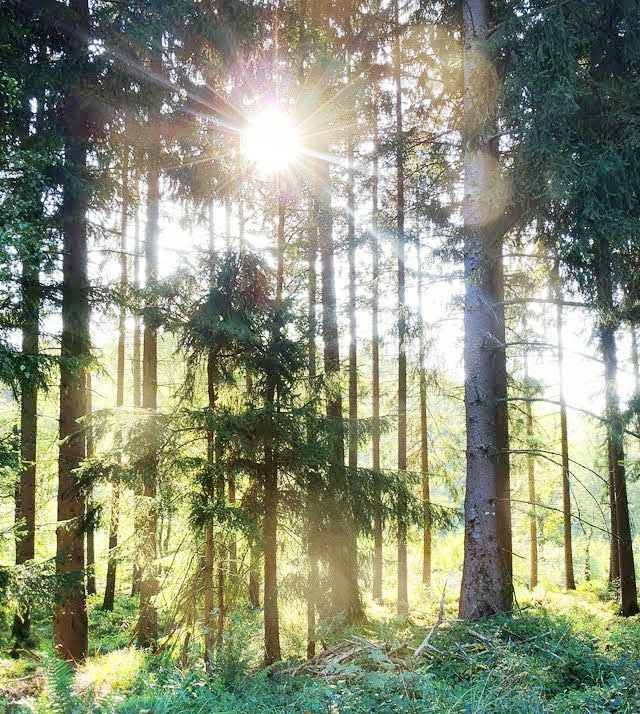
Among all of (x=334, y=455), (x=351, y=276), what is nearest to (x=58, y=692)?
(x=334, y=455)

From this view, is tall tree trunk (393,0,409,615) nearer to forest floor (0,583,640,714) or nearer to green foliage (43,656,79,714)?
forest floor (0,583,640,714)

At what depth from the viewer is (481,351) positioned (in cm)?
779

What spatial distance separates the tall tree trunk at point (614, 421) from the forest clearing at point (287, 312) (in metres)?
0.06

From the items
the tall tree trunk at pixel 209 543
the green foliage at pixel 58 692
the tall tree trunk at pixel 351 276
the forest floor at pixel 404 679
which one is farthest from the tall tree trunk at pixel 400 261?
the green foliage at pixel 58 692

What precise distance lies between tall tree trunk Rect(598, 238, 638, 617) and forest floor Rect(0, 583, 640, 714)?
288 cm

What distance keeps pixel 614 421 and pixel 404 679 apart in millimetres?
4665

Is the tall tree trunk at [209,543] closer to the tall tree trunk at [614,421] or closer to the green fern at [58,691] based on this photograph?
the green fern at [58,691]

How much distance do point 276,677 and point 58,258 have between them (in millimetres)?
6775

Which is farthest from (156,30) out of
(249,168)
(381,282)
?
(381,282)

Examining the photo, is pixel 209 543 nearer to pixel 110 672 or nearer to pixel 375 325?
pixel 110 672

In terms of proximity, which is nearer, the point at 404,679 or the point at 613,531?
the point at 404,679

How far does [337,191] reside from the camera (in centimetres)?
1124

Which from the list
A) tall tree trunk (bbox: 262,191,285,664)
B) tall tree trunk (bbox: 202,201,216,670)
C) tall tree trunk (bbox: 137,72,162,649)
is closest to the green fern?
tall tree trunk (bbox: 202,201,216,670)

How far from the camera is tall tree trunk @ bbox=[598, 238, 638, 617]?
22.2 ft
